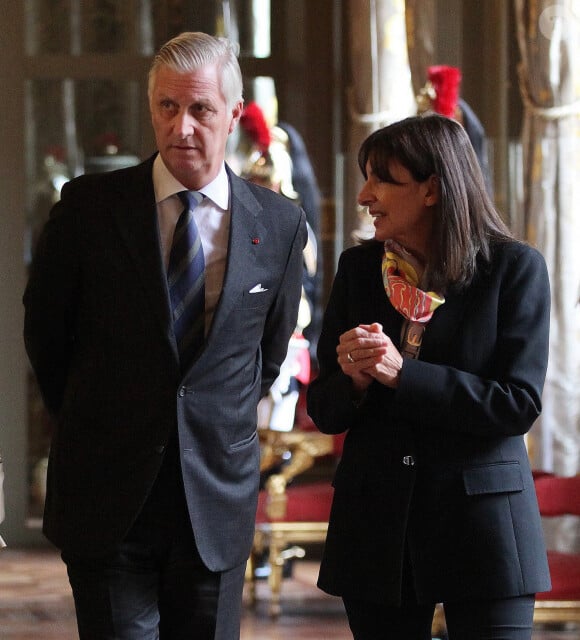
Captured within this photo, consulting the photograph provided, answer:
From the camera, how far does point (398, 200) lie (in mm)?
2172

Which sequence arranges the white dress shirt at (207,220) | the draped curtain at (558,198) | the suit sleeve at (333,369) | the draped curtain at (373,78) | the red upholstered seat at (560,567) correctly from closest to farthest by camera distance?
the suit sleeve at (333,369), the white dress shirt at (207,220), the red upholstered seat at (560,567), the draped curtain at (558,198), the draped curtain at (373,78)

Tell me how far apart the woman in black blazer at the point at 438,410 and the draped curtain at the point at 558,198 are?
270 cm

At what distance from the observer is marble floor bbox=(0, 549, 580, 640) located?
470cm

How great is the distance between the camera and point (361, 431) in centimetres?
223

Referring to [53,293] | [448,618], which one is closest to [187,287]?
[53,293]

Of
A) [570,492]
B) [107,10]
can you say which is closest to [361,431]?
[570,492]

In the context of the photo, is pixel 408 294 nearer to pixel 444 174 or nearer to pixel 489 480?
pixel 444 174

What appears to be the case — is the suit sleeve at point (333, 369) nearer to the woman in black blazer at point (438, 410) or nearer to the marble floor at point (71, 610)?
the woman in black blazer at point (438, 410)

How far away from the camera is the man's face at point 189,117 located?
7.34 feet

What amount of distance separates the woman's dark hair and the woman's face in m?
0.01

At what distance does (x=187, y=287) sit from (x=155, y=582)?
1.85ft

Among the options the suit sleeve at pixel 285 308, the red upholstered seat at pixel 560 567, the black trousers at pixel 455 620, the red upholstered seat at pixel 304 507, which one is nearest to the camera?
the black trousers at pixel 455 620

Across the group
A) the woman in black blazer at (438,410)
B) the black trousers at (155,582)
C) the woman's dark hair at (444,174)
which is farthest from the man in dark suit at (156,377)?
the woman's dark hair at (444,174)

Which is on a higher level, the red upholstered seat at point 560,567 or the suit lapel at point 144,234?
the suit lapel at point 144,234
